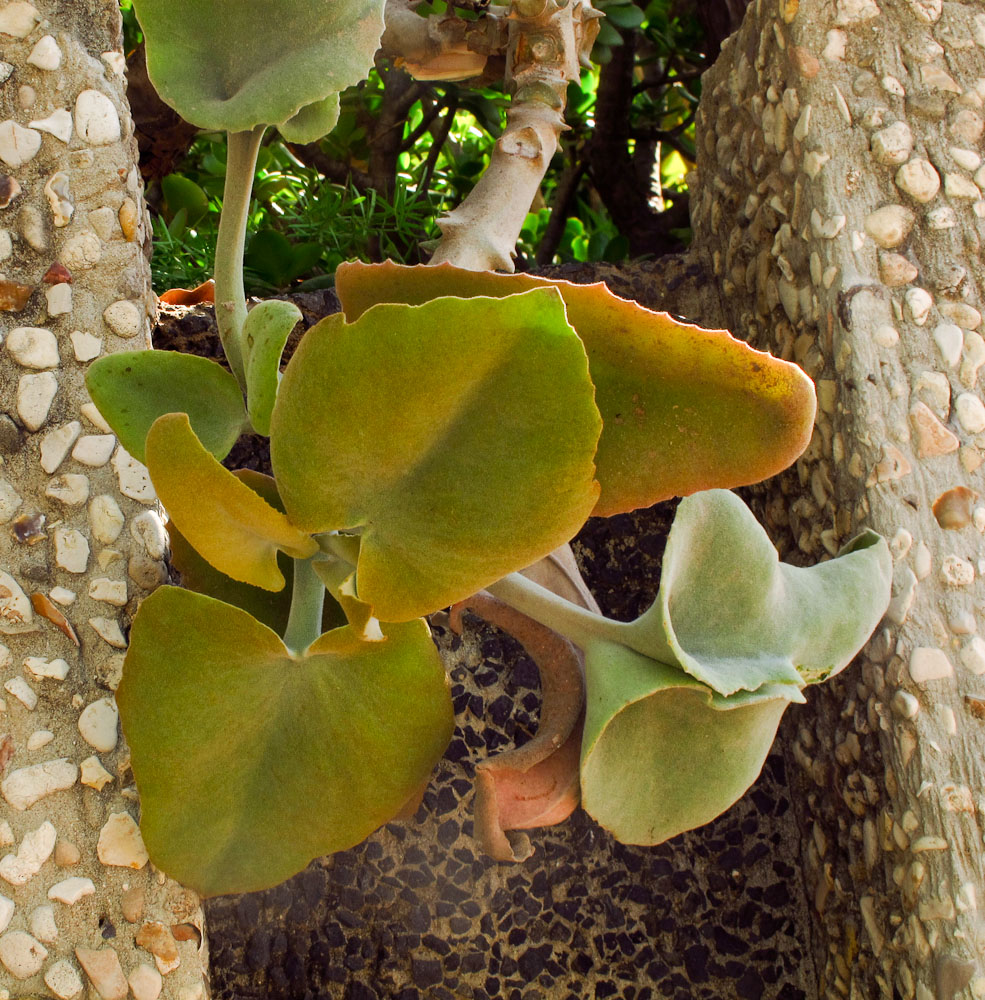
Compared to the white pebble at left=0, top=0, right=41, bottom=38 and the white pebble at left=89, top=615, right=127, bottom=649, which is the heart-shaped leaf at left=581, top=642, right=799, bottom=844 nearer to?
the white pebble at left=89, top=615, right=127, bottom=649

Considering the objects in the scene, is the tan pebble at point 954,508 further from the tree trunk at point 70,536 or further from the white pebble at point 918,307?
the tree trunk at point 70,536

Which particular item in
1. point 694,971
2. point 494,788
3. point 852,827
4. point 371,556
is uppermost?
point 371,556

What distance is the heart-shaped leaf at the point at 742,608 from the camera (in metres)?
0.38

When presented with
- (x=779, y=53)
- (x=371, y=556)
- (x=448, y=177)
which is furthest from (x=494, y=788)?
(x=448, y=177)

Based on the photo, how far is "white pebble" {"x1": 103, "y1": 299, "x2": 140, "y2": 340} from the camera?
1.91 ft

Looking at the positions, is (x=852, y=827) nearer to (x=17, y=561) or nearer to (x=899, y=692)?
(x=899, y=692)

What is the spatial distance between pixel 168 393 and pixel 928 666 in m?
0.42

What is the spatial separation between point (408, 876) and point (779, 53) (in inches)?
24.2

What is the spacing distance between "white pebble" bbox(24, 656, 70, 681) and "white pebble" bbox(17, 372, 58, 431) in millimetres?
125

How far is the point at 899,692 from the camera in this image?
1.88 ft

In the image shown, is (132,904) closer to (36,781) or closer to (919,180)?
(36,781)

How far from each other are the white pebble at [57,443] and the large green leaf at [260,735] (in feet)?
0.61

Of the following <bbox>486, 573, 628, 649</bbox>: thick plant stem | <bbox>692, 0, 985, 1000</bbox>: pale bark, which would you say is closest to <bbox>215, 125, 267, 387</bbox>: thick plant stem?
<bbox>486, 573, 628, 649</bbox>: thick plant stem

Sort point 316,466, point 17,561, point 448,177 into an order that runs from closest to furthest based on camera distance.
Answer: point 316,466
point 17,561
point 448,177
